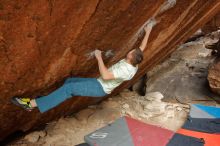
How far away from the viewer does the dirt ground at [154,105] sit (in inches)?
261

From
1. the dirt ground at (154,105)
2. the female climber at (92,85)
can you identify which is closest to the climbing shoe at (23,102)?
the female climber at (92,85)

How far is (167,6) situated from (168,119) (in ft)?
11.2

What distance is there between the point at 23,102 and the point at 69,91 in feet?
2.25

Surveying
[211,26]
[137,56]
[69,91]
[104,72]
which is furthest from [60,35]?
[211,26]

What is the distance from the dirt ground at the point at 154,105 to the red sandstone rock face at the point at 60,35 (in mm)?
906

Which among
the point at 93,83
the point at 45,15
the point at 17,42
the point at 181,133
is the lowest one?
the point at 181,133

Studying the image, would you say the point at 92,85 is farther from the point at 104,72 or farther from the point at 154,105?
the point at 154,105

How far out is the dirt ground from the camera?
6641mm

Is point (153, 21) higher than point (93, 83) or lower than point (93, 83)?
higher

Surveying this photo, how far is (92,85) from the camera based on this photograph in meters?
4.62

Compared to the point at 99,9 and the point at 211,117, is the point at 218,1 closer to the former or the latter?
the point at 211,117

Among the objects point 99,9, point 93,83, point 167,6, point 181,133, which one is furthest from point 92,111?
point 99,9

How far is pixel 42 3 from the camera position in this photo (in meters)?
2.93

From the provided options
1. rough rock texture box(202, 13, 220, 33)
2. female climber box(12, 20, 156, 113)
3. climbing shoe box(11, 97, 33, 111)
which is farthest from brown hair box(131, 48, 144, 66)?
rough rock texture box(202, 13, 220, 33)
